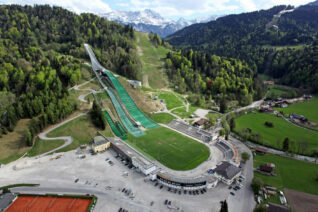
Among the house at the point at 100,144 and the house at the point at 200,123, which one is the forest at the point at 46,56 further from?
the house at the point at 200,123

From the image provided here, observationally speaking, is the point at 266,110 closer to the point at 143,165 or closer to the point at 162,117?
the point at 162,117

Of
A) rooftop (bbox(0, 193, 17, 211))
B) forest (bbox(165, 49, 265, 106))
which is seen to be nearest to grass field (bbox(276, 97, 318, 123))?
forest (bbox(165, 49, 265, 106))

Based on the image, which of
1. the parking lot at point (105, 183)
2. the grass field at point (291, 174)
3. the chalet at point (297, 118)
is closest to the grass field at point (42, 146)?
the parking lot at point (105, 183)

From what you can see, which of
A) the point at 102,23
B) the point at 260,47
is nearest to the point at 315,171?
the point at 102,23

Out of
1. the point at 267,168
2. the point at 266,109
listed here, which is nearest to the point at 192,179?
the point at 267,168

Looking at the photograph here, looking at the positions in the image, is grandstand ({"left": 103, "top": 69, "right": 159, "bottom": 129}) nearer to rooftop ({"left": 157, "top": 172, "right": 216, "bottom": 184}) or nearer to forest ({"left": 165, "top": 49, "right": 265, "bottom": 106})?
rooftop ({"left": 157, "top": 172, "right": 216, "bottom": 184})

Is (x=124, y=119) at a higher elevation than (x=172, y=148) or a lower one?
higher
